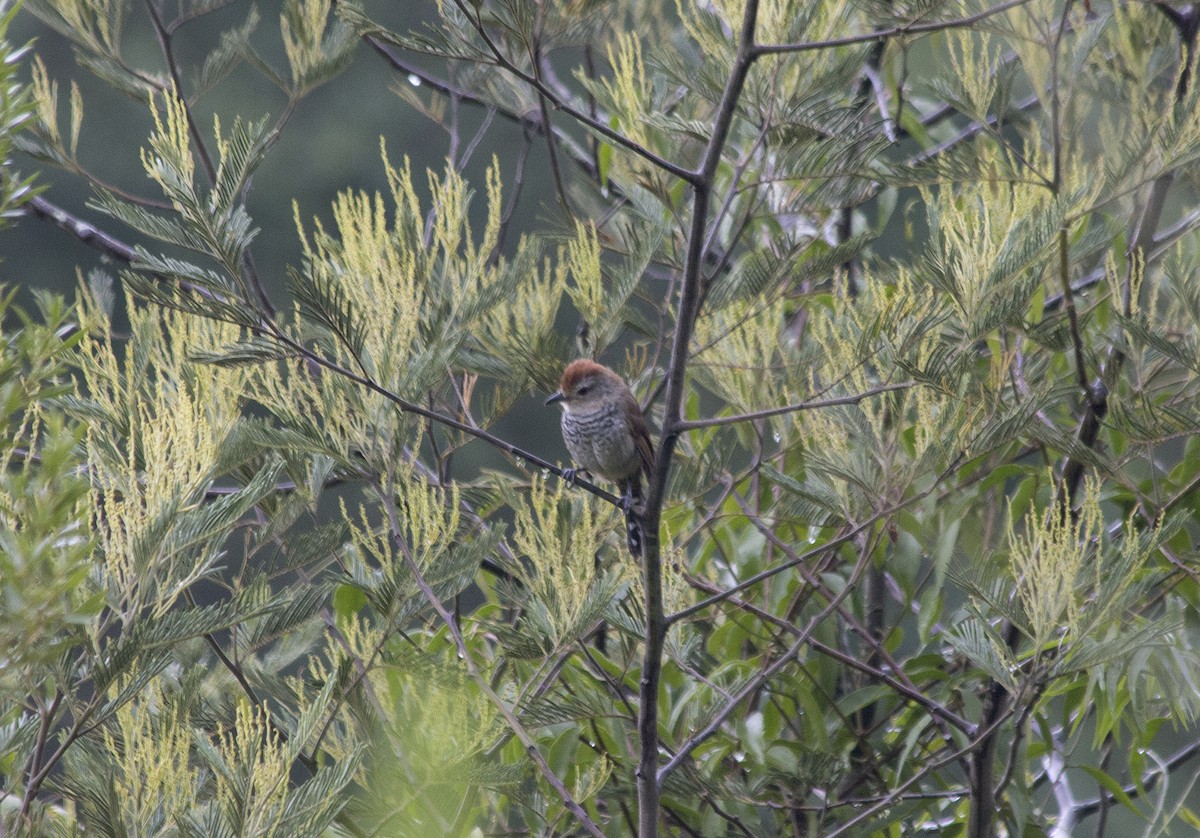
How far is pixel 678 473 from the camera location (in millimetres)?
2906

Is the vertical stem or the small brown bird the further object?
the small brown bird

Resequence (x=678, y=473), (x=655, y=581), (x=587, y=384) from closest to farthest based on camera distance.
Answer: (x=655, y=581), (x=678, y=473), (x=587, y=384)

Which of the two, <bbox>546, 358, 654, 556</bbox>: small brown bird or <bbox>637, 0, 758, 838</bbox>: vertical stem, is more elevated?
<bbox>637, 0, 758, 838</bbox>: vertical stem

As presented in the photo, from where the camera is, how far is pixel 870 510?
2.45 m

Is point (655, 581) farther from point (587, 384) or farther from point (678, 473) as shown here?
point (587, 384)

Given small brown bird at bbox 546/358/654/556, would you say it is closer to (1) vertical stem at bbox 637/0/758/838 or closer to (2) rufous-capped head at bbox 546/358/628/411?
(2) rufous-capped head at bbox 546/358/628/411

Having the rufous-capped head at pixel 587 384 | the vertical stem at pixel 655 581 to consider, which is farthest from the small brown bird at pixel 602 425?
the vertical stem at pixel 655 581

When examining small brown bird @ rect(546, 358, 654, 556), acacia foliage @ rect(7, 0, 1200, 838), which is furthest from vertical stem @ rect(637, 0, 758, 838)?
small brown bird @ rect(546, 358, 654, 556)

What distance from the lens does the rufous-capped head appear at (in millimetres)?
3773

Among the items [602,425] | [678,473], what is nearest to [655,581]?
[678,473]

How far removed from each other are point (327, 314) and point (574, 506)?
3.02ft

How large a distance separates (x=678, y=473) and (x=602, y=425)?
0.95 metres

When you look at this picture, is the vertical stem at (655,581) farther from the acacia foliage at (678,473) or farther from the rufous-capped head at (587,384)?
the rufous-capped head at (587,384)

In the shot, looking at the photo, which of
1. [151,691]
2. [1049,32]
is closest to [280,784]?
[151,691]
